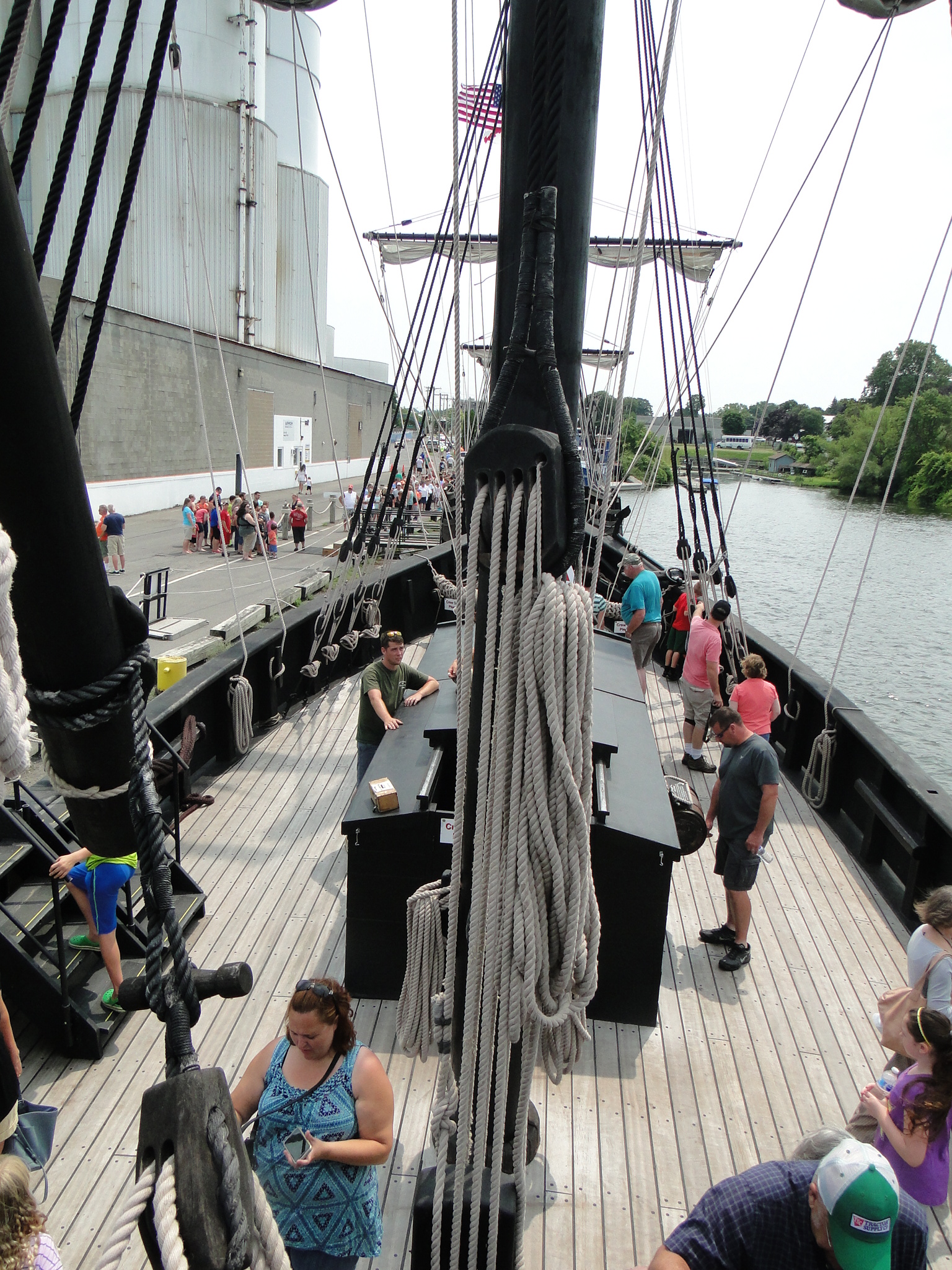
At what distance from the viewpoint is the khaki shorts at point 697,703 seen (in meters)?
6.49

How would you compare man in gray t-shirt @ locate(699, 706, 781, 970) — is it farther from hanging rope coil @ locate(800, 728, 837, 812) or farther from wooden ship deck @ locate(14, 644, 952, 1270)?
hanging rope coil @ locate(800, 728, 837, 812)

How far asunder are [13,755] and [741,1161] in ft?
10.3

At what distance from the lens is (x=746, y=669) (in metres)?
5.38

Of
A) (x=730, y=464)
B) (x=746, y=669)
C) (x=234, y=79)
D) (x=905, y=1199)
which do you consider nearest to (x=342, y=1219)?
(x=905, y=1199)

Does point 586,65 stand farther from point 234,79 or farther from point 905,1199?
point 234,79

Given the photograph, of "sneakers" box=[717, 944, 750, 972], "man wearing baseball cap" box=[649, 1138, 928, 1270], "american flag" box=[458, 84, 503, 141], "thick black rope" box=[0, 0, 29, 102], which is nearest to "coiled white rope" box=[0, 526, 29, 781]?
"thick black rope" box=[0, 0, 29, 102]

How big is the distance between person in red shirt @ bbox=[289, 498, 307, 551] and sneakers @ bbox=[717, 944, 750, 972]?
1688cm

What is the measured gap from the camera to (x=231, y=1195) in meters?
0.98

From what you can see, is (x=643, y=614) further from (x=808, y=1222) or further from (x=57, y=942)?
(x=808, y=1222)

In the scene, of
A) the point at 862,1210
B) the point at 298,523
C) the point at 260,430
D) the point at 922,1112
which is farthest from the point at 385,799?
the point at 260,430

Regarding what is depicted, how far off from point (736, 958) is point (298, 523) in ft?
55.7

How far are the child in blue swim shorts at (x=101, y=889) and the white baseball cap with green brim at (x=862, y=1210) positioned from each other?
106 inches

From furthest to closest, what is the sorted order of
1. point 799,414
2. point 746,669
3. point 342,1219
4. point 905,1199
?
point 799,414
point 746,669
point 342,1219
point 905,1199

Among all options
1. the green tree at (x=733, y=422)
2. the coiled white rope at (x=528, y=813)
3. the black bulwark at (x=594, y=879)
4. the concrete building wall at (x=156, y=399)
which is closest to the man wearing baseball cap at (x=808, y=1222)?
the coiled white rope at (x=528, y=813)
